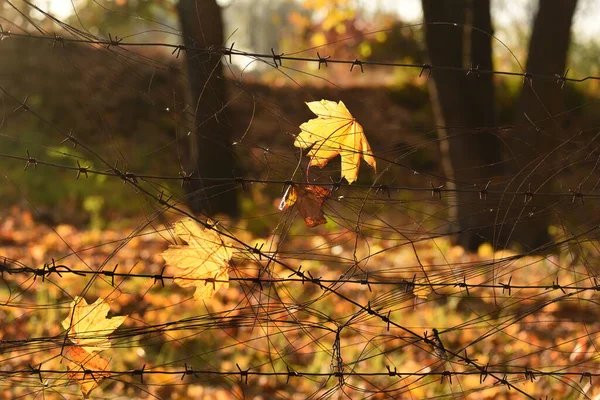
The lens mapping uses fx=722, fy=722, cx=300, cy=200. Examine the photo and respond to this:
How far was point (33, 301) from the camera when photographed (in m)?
5.46

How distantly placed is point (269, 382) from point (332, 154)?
2.42 m

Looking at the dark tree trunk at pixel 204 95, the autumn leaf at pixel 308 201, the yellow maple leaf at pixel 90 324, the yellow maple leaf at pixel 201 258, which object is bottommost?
the yellow maple leaf at pixel 90 324

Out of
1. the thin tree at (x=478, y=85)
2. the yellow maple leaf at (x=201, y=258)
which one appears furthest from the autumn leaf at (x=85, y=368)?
the thin tree at (x=478, y=85)

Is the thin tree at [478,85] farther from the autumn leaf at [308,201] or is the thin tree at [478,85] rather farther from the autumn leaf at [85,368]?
the autumn leaf at [85,368]

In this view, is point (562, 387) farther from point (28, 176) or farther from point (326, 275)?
point (28, 176)

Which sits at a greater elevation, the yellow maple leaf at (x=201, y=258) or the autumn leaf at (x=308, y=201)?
the autumn leaf at (x=308, y=201)

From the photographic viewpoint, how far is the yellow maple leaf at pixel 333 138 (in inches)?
80.6

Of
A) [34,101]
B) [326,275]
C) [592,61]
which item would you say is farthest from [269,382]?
[592,61]

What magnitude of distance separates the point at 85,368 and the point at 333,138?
38.7 inches

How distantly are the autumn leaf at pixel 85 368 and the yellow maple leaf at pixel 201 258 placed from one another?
342 mm

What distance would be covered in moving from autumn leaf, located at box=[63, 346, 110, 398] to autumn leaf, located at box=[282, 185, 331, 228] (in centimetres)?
70

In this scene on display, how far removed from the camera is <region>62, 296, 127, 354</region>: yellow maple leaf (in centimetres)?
197

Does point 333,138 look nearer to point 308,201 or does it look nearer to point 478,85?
point 308,201

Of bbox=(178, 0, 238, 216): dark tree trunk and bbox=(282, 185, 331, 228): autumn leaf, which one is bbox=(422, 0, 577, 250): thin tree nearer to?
bbox=(178, 0, 238, 216): dark tree trunk
